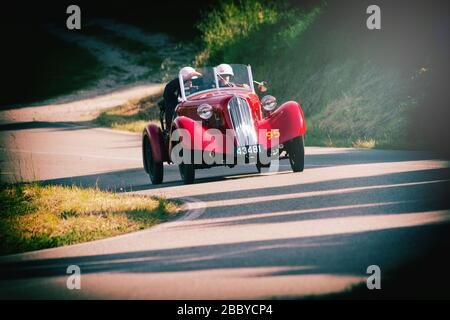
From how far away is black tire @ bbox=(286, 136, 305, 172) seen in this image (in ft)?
57.0

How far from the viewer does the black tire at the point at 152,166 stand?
18312 mm

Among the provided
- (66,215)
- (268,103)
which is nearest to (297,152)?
(268,103)

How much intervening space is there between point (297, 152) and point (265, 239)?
23.1ft

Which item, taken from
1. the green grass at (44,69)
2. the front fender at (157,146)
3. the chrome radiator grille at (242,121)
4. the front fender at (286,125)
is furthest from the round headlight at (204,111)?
the green grass at (44,69)

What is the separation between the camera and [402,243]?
9.92 m

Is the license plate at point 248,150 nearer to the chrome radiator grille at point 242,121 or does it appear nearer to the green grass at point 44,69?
the chrome radiator grille at point 242,121

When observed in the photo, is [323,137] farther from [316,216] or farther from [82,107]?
[82,107]

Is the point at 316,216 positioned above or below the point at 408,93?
below

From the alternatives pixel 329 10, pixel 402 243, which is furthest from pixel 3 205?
pixel 329 10

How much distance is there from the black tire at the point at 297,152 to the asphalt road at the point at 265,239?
17 cm

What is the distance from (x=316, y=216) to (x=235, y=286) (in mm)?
3947

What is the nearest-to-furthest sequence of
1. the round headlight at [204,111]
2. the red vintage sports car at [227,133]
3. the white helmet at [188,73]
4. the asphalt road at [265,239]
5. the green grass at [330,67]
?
the asphalt road at [265,239] → the red vintage sports car at [227,133] → the round headlight at [204,111] → the white helmet at [188,73] → the green grass at [330,67]

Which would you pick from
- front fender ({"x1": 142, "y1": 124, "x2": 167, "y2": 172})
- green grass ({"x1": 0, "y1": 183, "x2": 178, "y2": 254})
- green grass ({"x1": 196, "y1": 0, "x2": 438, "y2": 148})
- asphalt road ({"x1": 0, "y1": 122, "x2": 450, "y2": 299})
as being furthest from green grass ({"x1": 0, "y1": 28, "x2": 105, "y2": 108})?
asphalt road ({"x1": 0, "y1": 122, "x2": 450, "y2": 299})

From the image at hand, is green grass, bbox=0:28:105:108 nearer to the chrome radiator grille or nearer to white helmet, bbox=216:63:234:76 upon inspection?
white helmet, bbox=216:63:234:76
